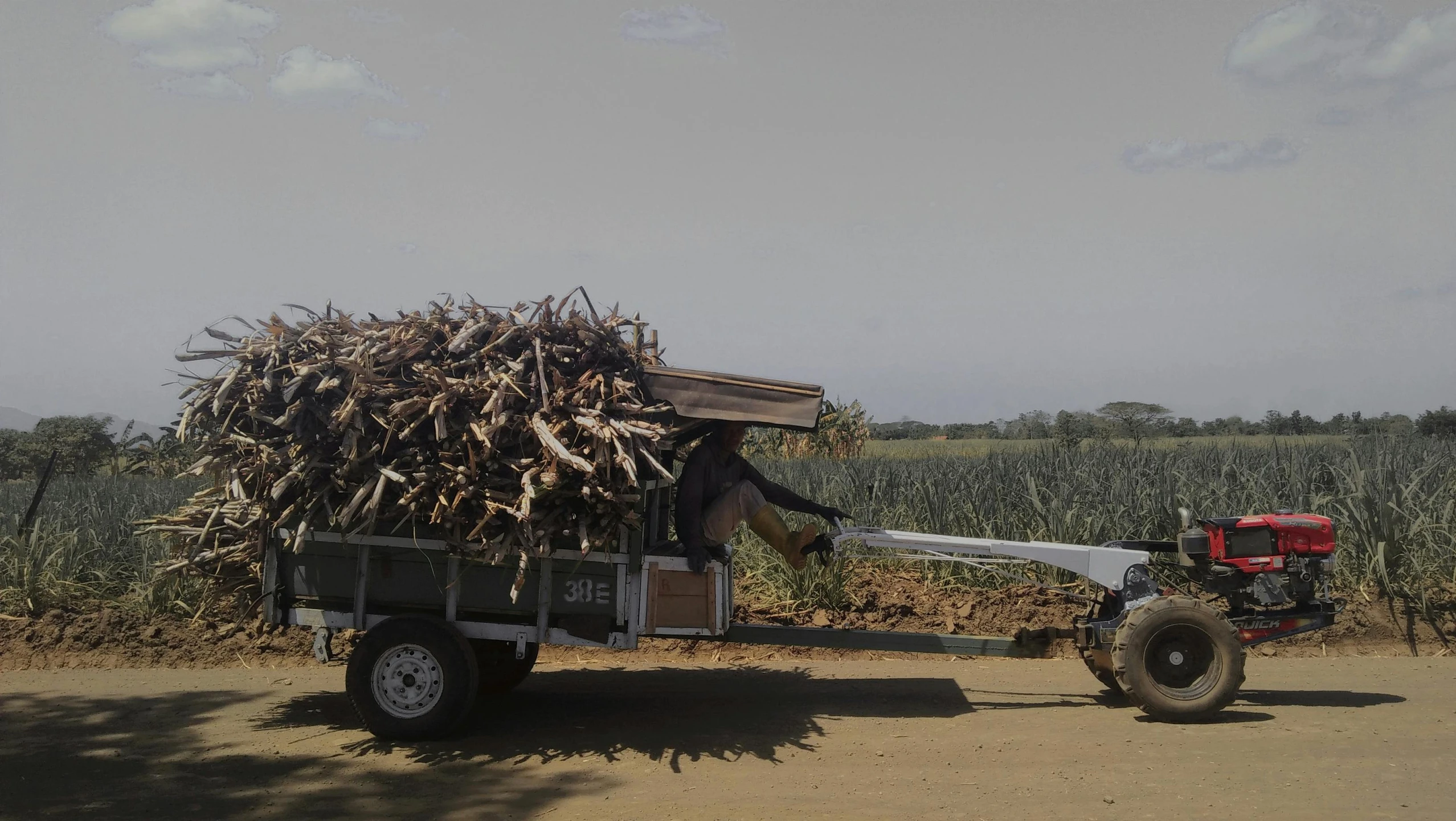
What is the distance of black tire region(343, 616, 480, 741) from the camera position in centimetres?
588

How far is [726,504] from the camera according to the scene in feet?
21.2

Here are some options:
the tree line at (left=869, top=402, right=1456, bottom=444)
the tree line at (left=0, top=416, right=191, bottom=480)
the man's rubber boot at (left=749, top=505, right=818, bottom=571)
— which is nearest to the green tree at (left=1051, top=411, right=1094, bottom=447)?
→ the tree line at (left=869, top=402, right=1456, bottom=444)

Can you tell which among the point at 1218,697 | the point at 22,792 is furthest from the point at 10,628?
the point at 1218,697

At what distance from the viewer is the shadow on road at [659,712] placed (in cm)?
586

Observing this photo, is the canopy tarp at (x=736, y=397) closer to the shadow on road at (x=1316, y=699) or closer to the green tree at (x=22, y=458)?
the shadow on road at (x=1316, y=699)

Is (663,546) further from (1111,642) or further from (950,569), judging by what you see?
(950,569)

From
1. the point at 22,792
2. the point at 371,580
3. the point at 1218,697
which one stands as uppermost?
the point at 371,580

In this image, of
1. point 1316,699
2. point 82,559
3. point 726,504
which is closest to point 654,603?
point 726,504

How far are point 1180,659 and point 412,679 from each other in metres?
4.46

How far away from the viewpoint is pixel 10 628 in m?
8.96

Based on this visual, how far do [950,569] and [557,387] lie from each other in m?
5.09

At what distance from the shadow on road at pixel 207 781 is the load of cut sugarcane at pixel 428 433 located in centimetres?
107

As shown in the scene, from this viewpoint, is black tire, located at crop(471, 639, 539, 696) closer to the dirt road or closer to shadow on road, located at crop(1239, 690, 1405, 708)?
the dirt road

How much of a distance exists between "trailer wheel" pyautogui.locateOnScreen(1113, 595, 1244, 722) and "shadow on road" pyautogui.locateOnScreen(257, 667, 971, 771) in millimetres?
1092
